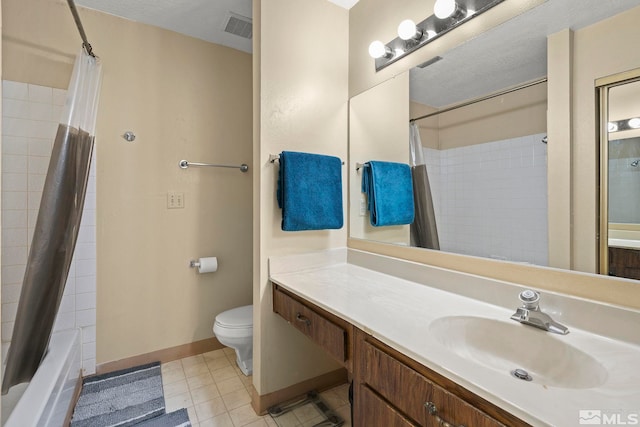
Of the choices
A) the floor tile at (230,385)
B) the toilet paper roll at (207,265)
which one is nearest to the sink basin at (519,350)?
the floor tile at (230,385)

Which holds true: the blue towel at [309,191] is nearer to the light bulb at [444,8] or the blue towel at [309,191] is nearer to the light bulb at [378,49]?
the light bulb at [378,49]

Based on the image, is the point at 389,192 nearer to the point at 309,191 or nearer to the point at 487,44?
the point at 309,191

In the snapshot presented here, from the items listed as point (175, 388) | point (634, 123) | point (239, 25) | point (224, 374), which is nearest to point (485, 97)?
point (634, 123)

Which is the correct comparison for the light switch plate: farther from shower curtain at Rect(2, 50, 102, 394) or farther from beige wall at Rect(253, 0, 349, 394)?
beige wall at Rect(253, 0, 349, 394)

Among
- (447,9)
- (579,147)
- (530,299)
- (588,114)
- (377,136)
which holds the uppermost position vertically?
(447,9)

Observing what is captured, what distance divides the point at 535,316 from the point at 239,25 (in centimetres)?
227

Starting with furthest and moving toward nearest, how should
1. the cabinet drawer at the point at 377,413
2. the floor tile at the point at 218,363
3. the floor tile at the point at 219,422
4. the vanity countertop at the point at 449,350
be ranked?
the floor tile at the point at 218,363 < the floor tile at the point at 219,422 < the cabinet drawer at the point at 377,413 < the vanity countertop at the point at 449,350

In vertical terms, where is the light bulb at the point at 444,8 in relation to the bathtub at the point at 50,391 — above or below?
above

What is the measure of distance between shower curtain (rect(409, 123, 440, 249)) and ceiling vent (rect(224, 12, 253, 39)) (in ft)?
4.41

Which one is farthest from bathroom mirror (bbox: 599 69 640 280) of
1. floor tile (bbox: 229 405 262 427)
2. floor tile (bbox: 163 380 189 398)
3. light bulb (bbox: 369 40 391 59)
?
floor tile (bbox: 163 380 189 398)

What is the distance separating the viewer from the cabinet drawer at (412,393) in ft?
2.08

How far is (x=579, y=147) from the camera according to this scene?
3.06 feet

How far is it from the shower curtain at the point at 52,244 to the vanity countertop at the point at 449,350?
948 millimetres

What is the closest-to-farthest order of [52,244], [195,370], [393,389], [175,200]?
[393,389]
[52,244]
[195,370]
[175,200]
